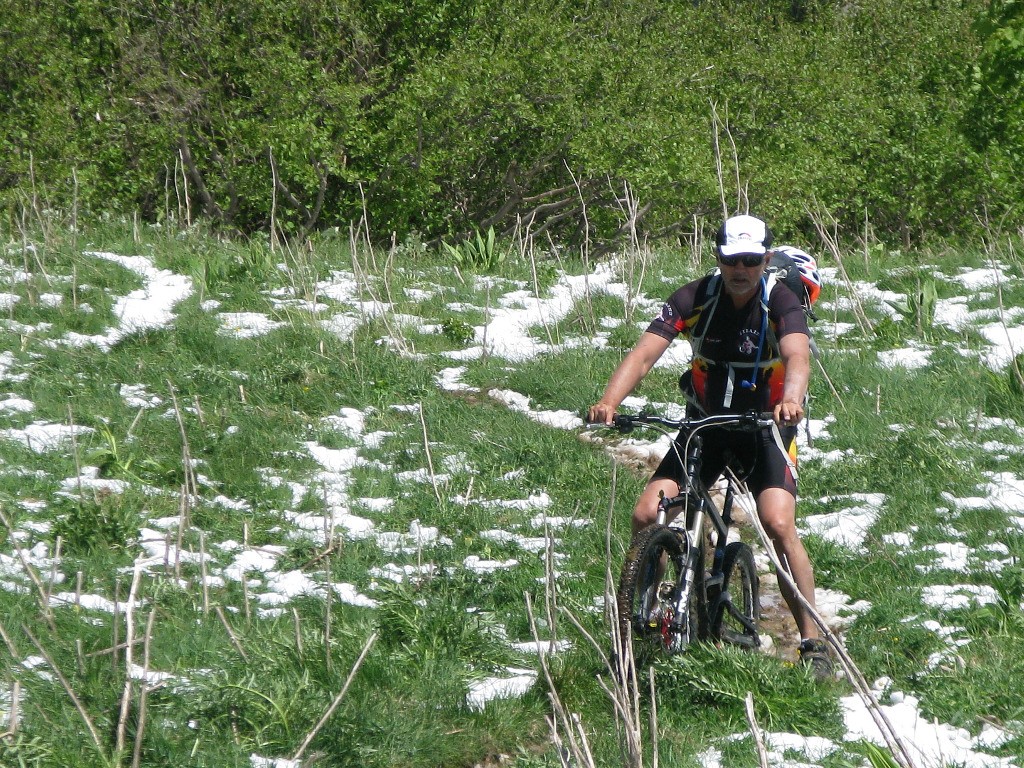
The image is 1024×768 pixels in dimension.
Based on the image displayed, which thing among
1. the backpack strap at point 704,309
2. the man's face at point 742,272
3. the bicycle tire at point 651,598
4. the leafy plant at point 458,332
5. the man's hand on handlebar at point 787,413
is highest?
the man's face at point 742,272

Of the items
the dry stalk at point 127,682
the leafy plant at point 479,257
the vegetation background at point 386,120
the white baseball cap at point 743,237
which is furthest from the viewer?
the vegetation background at point 386,120

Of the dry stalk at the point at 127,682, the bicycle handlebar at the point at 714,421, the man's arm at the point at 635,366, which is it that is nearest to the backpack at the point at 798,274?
the man's arm at the point at 635,366

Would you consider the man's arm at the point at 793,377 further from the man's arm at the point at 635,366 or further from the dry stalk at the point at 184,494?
the dry stalk at the point at 184,494

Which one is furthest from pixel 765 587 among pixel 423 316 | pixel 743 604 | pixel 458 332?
pixel 423 316

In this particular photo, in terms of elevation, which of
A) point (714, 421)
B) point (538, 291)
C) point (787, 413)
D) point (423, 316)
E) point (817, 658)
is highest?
point (787, 413)

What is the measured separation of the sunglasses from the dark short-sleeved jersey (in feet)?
0.92

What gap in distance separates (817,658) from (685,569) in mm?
690

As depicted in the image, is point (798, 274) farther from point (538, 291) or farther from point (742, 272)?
point (538, 291)

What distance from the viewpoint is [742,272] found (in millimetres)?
4602

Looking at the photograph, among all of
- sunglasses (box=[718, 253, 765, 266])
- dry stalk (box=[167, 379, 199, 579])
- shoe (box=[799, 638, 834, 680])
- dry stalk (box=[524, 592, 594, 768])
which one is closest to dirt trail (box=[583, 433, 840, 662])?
shoe (box=[799, 638, 834, 680])

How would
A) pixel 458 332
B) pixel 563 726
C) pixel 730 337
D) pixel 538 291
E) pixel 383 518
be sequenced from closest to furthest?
1. pixel 563 726
2. pixel 730 337
3. pixel 383 518
4. pixel 458 332
5. pixel 538 291

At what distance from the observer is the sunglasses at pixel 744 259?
14.9ft

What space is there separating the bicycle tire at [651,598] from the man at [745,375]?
252 mm

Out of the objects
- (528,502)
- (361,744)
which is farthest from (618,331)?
(361,744)
